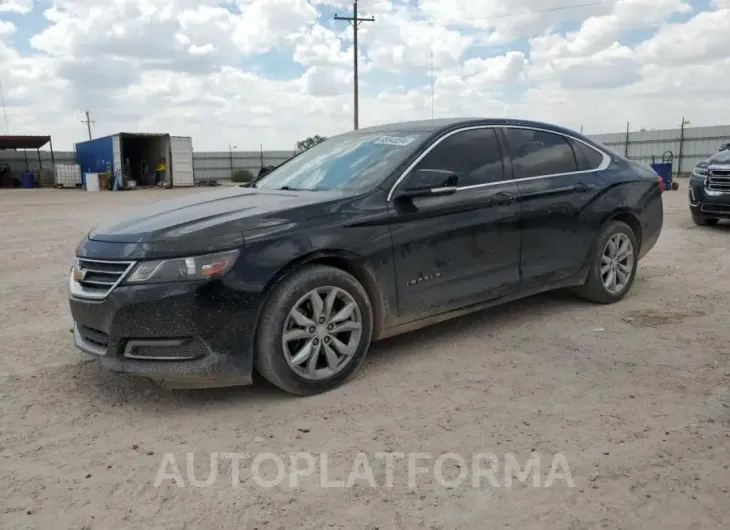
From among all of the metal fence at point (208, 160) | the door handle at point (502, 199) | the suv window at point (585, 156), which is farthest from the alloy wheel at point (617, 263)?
the metal fence at point (208, 160)

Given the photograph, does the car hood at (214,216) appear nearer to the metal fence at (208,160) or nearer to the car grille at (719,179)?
the car grille at (719,179)

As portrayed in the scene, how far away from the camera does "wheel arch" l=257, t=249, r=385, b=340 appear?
3465mm

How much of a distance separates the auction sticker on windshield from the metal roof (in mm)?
38886

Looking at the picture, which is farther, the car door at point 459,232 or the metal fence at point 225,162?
the metal fence at point 225,162

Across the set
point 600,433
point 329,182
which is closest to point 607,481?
point 600,433

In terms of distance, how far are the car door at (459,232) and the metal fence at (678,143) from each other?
26774mm

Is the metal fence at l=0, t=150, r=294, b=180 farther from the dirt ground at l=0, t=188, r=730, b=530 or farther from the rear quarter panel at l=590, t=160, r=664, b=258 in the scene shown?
the dirt ground at l=0, t=188, r=730, b=530

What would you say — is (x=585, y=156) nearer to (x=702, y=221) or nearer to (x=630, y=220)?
(x=630, y=220)

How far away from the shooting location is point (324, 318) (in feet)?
11.9

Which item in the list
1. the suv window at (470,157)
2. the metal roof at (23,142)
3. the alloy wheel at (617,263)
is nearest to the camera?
the suv window at (470,157)

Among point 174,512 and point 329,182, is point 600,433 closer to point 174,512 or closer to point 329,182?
point 174,512

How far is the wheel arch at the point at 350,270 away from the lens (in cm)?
346

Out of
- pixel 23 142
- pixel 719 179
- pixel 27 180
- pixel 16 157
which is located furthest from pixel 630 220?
pixel 16 157

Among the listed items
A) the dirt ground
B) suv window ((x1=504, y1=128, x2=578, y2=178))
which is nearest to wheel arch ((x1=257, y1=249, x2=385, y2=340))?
the dirt ground
